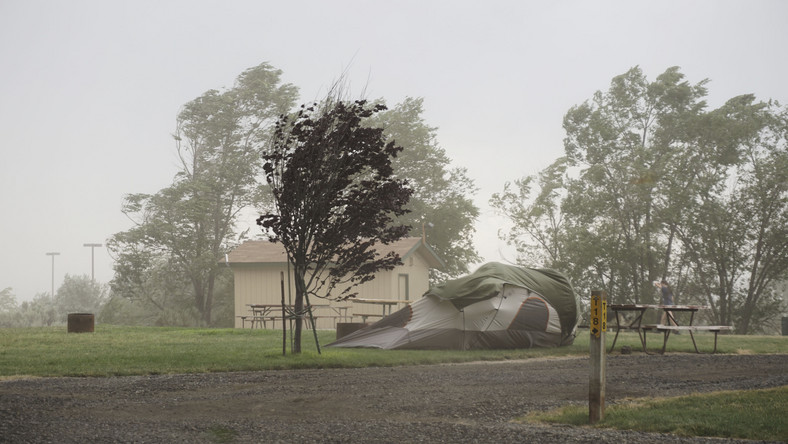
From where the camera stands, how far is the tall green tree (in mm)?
39750

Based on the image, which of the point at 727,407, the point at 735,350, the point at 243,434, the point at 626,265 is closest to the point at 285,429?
the point at 243,434

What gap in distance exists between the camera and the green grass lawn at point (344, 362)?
6363 mm

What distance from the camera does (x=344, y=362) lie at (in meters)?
12.1

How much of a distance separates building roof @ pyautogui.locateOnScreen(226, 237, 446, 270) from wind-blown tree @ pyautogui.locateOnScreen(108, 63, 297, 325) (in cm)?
716

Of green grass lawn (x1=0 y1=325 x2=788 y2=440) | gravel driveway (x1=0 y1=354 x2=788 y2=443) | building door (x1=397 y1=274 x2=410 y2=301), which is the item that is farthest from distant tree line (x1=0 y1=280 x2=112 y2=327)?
gravel driveway (x1=0 y1=354 x2=788 y2=443)

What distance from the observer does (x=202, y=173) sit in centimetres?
4162

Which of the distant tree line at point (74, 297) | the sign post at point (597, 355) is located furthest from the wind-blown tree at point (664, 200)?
the distant tree line at point (74, 297)

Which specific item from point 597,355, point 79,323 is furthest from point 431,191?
point 597,355

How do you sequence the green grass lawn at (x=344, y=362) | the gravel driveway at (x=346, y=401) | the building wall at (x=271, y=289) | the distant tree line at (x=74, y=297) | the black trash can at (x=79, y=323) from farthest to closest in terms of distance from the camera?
1. the distant tree line at (x=74, y=297)
2. the building wall at (x=271, y=289)
3. the black trash can at (x=79, y=323)
4. the green grass lawn at (x=344, y=362)
5. the gravel driveway at (x=346, y=401)

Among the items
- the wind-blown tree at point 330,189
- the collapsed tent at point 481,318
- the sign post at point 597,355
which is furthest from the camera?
the collapsed tent at point 481,318

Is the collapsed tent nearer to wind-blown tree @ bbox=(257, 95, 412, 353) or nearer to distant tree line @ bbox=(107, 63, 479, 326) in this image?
wind-blown tree @ bbox=(257, 95, 412, 353)

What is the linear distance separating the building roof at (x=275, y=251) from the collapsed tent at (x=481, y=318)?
12.3 m

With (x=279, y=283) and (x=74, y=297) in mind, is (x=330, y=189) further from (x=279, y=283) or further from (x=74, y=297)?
(x=74, y=297)

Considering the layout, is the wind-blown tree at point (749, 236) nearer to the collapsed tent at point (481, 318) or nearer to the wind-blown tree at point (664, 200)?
the wind-blown tree at point (664, 200)
